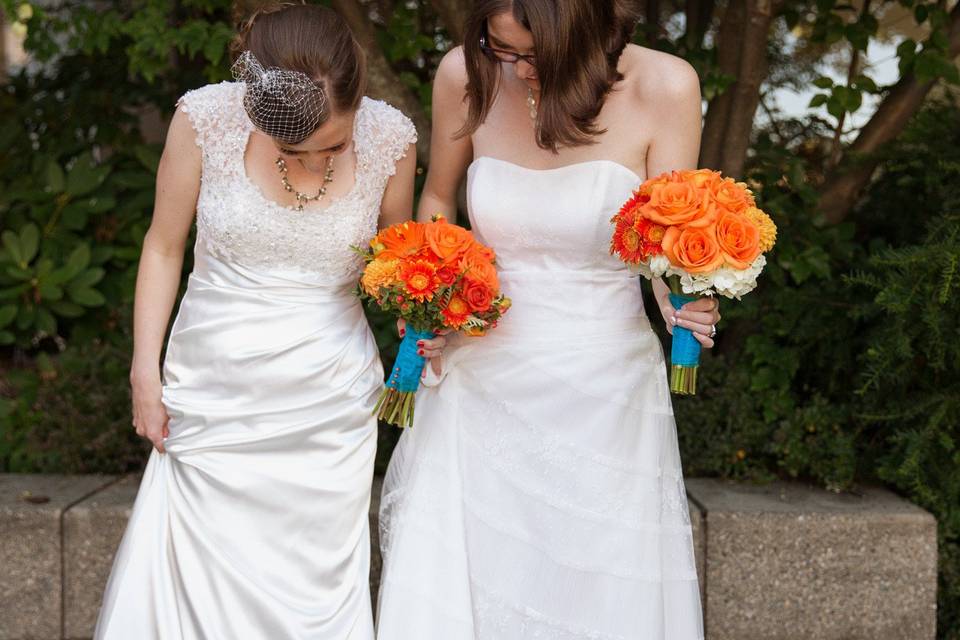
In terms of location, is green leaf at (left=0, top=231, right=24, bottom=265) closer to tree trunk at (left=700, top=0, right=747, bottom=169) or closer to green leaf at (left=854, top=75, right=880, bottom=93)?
tree trunk at (left=700, top=0, right=747, bottom=169)

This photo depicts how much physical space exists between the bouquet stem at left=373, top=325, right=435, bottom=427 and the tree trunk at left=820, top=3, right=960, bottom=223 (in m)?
2.33

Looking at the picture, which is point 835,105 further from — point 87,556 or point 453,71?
point 87,556

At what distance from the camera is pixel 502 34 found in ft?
8.37

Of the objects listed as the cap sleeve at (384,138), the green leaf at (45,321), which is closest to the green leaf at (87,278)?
the green leaf at (45,321)

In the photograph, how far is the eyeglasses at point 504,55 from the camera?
8.50ft

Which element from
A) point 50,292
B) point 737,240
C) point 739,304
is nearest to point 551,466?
point 737,240

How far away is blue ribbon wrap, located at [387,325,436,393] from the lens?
264 centimetres

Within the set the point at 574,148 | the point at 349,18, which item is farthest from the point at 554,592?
the point at 349,18

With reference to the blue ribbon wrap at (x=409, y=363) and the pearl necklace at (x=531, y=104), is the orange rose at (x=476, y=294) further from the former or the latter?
the pearl necklace at (x=531, y=104)

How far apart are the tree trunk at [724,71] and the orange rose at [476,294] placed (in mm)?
2096

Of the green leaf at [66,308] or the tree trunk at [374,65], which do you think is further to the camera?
the green leaf at [66,308]

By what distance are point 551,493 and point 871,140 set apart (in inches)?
102

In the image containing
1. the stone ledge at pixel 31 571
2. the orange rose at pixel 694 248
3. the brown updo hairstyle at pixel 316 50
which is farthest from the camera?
the stone ledge at pixel 31 571

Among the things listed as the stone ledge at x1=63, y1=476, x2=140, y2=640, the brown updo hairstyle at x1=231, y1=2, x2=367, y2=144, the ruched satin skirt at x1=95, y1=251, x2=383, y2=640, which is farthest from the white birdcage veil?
the stone ledge at x1=63, y1=476, x2=140, y2=640
